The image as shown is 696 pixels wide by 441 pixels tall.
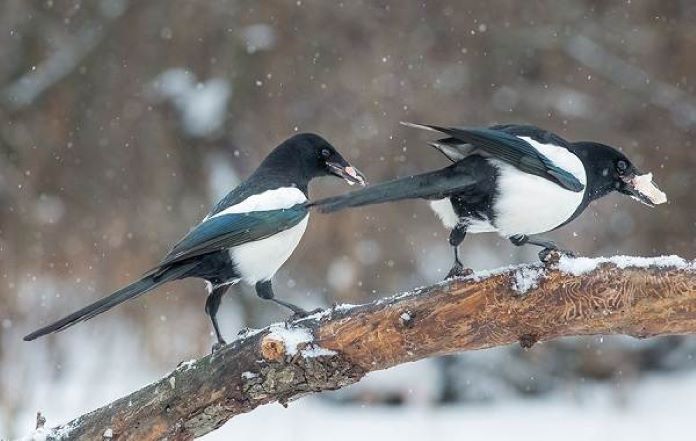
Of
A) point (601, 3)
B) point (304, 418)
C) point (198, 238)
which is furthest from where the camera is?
point (601, 3)

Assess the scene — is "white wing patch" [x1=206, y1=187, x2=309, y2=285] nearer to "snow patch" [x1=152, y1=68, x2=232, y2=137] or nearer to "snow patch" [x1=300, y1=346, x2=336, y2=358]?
"snow patch" [x1=300, y1=346, x2=336, y2=358]

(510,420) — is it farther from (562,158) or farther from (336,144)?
(562,158)

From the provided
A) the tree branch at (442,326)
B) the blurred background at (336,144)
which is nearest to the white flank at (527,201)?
the tree branch at (442,326)

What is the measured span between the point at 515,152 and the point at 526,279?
42cm

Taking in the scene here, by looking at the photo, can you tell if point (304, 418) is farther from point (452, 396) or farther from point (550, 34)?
point (550, 34)

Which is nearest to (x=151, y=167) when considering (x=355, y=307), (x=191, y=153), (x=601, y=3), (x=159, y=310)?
(x=191, y=153)

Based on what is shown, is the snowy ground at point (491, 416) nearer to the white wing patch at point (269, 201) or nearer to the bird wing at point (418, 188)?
the white wing patch at point (269, 201)

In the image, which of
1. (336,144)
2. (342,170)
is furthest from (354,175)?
(336,144)

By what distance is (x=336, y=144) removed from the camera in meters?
6.18

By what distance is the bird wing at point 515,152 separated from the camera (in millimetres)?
2812

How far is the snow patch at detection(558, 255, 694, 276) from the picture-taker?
8.61 ft

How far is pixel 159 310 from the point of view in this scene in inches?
248

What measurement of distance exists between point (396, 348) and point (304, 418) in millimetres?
3500

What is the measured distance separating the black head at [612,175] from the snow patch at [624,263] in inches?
20.7
